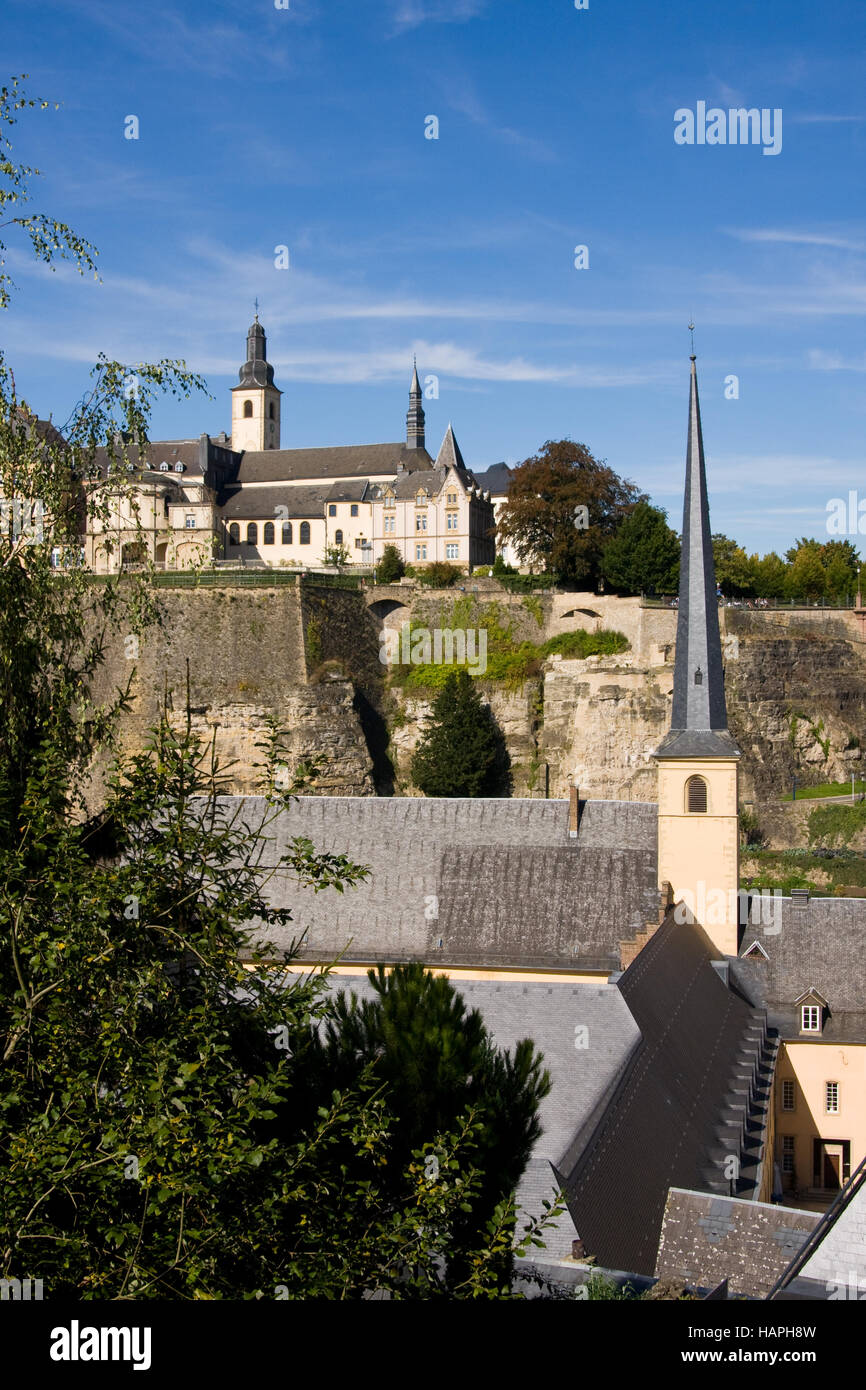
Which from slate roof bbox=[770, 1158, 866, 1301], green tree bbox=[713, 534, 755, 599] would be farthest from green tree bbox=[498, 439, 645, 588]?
slate roof bbox=[770, 1158, 866, 1301]

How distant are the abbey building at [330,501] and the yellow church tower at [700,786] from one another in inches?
949

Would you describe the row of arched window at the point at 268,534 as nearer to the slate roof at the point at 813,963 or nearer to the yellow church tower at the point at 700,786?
the yellow church tower at the point at 700,786

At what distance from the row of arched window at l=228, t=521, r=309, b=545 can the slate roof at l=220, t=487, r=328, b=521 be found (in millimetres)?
319

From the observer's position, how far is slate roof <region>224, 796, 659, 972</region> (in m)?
24.0

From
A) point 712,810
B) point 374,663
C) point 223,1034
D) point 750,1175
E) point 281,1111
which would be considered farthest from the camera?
point 374,663

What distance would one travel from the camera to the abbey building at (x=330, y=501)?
174 ft

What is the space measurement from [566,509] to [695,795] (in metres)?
22.8

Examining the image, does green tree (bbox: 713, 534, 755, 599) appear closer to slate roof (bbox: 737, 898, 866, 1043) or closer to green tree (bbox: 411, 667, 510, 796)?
green tree (bbox: 411, 667, 510, 796)
